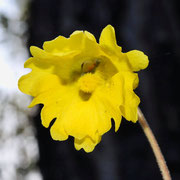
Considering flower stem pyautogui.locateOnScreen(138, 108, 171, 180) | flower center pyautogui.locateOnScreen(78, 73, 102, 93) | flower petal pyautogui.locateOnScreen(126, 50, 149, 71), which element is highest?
flower petal pyautogui.locateOnScreen(126, 50, 149, 71)

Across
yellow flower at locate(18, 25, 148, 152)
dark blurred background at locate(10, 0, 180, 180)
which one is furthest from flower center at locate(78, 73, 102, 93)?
dark blurred background at locate(10, 0, 180, 180)

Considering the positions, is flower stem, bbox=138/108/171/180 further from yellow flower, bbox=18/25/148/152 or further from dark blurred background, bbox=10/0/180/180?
dark blurred background, bbox=10/0/180/180

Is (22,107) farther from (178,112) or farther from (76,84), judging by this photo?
(76,84)

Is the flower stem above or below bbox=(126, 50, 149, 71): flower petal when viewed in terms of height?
below

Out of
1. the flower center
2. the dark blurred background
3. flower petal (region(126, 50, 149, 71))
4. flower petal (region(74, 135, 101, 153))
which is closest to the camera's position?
flower petal (region(126, 50, 149, 71))

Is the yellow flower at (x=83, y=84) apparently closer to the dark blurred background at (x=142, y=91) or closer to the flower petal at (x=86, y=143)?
the flower petal at (x=86, y=143)

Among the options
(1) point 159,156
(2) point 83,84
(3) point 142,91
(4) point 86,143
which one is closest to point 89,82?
(2) point 83,84

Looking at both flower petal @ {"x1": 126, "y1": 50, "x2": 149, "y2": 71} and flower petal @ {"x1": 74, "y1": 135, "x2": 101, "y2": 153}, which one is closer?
flower petal @ {"x1": 126, "y1": 50, "x2": 149, "y2": 71}

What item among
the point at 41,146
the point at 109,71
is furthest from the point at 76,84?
the point at 41,146

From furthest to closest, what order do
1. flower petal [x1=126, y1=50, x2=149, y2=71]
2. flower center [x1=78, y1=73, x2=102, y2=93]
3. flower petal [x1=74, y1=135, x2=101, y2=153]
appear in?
flower center [x1=78, y1=73, x2=102, y2=93], flower petal [x1=74, y1=135, x2=101, y2=153], flower petal [x1=126, y1=50, x2=149, y2=71]

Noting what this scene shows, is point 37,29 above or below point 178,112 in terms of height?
above
